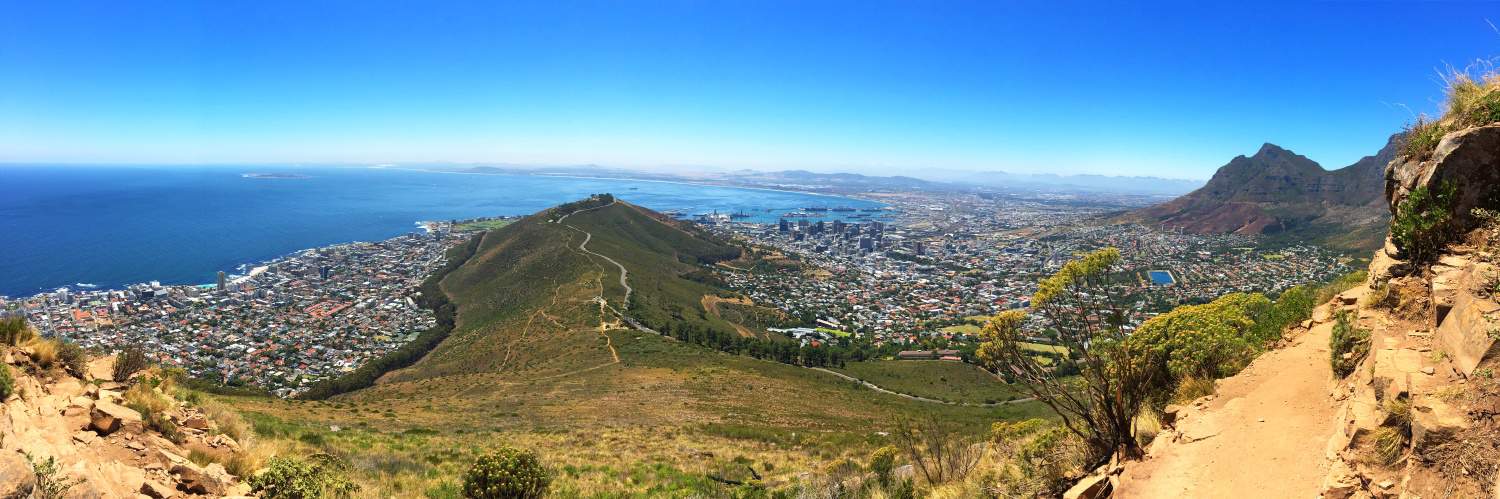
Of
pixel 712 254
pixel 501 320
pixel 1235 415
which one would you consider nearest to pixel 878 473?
pixel 1235 415

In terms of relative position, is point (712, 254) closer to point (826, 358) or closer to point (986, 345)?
point (826, 358)

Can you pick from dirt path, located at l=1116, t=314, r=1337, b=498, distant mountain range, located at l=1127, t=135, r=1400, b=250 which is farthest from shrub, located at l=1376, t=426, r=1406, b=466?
distant mountain range, located at l=1127, t=135, r=1400, b=250

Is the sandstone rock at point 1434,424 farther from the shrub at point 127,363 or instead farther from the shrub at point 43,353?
the shrub at point 127,363

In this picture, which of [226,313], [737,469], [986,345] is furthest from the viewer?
[226,313]

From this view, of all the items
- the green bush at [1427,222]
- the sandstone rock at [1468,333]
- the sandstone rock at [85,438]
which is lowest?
the sandstone rock at [85,438]

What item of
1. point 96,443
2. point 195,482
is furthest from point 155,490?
point 96,443

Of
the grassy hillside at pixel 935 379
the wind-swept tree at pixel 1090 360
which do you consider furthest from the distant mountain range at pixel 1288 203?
the wind-swept tree at pixel 1090 360

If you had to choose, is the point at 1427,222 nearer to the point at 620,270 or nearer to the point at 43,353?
the point at 43,353

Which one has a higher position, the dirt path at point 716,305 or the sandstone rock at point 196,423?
the sandstone rock at point 196,423
